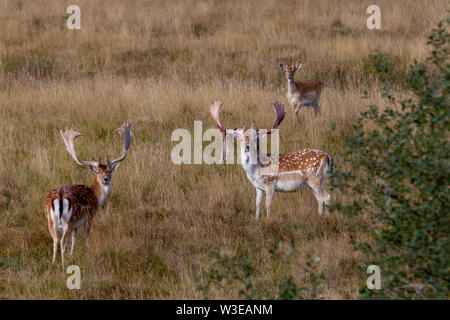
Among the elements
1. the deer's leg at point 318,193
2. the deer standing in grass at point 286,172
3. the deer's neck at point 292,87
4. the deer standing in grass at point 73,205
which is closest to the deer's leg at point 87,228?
the deer standing in grass at point 73,205

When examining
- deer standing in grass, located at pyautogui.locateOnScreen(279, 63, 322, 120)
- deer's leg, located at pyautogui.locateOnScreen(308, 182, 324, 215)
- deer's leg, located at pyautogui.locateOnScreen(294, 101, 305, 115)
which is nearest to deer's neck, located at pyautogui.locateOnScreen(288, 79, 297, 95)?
deer standing in grass, located at pyautogui.locateOnScreen(279, 63, 322, 120)

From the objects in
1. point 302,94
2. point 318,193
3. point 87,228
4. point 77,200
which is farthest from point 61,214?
point 302,94

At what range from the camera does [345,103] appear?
39.7ft

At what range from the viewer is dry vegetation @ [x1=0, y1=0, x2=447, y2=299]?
23.3ft

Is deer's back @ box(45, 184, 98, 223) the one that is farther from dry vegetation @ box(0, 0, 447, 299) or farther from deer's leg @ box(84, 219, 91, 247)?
dry vegetation @ box(0, 0, 447, 299)

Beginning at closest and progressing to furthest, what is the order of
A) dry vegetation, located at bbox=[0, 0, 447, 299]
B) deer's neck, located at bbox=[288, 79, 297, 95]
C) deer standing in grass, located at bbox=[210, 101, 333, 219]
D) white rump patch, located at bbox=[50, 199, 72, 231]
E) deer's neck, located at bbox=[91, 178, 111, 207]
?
1. white rump patch, located at bbox=[50, 199, 72, 231]
2. dry vegetation, located at bbox=[0, 0, 447, 299]
3. deer's neck, located at bbox=[91, 178, 111, 207]
4. deer standing in grass, located at bbox=[210, 101, 333, 219]
5. deer's neck, located at bbox=[288, 79, 297, 95]

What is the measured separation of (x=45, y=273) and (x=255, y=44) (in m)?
11.3

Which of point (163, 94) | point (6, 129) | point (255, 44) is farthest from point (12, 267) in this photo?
point (255, 44)

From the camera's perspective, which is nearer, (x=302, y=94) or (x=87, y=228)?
(x=87, y=228)

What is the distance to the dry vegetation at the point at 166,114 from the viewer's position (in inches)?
279

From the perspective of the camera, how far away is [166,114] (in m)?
11.9

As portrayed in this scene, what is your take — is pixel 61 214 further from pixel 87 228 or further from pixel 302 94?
pixel 302 94

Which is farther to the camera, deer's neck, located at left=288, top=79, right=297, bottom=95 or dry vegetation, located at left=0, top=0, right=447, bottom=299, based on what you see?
deer's neck, located at left=288, top=79, right=297, bottom=95
